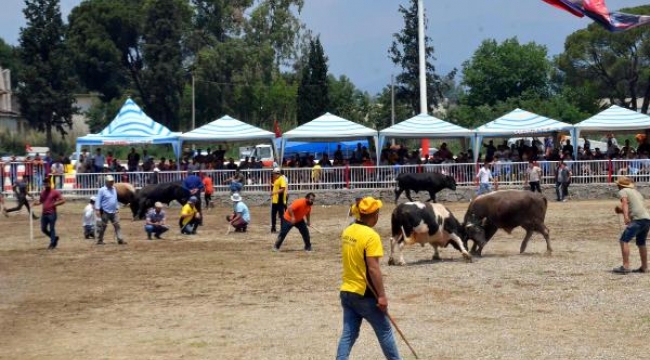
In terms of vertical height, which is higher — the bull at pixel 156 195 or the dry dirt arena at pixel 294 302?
the bull at pixel 156 195

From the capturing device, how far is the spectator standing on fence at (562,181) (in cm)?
3475

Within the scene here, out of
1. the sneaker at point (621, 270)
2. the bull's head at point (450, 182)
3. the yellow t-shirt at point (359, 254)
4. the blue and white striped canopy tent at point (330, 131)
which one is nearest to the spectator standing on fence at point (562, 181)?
the bull's head at point (450, 182)

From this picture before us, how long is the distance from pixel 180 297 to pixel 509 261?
621cm

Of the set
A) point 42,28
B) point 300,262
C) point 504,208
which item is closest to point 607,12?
point 504,208

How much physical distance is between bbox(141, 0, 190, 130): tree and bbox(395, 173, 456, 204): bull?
45.7 metres

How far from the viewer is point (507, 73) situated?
7475cm

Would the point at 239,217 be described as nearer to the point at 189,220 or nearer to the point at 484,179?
the point at 189,220

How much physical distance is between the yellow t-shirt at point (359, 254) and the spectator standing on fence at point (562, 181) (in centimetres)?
2626

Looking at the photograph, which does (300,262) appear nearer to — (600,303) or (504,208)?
(504,208)

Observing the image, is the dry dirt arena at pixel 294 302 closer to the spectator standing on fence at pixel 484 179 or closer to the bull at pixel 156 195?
the bull at pixel 156 195

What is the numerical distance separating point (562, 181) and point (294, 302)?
70.7 feet

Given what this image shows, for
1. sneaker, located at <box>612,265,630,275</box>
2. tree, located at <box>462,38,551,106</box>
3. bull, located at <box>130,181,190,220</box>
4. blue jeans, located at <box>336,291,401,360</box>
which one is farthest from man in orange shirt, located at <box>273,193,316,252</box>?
tree, located at <box>462,38,551,106</box>

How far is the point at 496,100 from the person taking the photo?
74.7 meters

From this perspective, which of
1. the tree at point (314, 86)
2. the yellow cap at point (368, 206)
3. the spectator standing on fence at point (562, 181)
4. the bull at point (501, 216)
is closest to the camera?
the yellow cap at point (368, 206)
